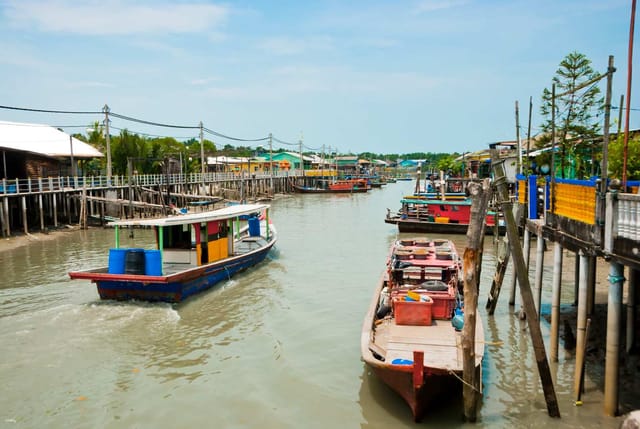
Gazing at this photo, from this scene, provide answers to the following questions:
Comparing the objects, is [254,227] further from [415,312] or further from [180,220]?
[415,312]

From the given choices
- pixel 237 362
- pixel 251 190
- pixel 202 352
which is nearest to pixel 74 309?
pixel 202 352

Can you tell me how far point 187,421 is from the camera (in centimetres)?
784

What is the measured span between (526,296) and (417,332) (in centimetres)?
235

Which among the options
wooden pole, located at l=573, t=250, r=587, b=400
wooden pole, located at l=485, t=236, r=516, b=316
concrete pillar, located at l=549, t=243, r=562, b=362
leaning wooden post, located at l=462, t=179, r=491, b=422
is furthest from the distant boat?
leaning wooden post, located at l=462, t=179, r=491, b=422

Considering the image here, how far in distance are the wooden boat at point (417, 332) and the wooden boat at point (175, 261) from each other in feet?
18.5

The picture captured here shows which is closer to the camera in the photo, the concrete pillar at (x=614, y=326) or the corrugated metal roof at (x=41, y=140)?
the concrete pillar at (x=614, y=326)

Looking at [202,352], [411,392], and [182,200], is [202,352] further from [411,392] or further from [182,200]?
[182,200]

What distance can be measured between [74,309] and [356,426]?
341 inches

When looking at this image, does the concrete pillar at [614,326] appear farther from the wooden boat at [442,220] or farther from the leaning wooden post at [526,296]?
the wooden boat at [442,220]

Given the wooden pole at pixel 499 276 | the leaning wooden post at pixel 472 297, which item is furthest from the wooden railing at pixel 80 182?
the leaning wooden post at pixel 472 297

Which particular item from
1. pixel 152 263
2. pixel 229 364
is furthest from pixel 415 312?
pixel 152 263

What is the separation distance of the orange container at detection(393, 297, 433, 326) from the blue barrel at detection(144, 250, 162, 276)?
677cm

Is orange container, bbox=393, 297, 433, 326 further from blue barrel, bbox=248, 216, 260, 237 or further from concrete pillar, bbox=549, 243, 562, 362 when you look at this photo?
blue barrel, bbox=248, 216, 260, 237

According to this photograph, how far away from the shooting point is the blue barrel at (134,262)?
519 inches
